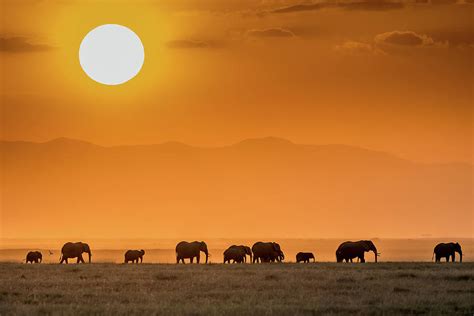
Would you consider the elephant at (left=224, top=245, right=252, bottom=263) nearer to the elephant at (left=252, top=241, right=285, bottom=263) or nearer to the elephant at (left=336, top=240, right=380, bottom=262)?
the elephant at (left=252, top=241, right=285, bottom=263)

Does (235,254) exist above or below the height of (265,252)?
below

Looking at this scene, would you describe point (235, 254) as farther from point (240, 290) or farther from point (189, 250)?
point (240, 290)

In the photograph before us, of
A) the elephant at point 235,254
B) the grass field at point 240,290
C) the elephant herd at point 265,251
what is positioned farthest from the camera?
the elephant at point 235,254

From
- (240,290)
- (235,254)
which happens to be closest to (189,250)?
(235,254)

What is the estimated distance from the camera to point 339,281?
4816cm

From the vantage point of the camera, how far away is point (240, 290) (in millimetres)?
44281

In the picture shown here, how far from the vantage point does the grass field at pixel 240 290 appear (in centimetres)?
3875

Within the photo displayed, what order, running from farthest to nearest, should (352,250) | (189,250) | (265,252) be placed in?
(189,250), (265,252), (352,250)

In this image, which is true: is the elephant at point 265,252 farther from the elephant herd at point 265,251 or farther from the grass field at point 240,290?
the grass field at point 240,290

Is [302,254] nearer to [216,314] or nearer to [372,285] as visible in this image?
[372,285]

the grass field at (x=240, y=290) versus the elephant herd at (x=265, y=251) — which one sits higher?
the elephant herd at (x=265, y=251)

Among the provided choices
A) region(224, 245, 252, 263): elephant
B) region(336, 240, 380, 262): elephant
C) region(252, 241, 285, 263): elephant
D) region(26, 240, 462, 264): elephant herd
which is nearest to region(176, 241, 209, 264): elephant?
region(26, 240, 462, 264): elephant herd

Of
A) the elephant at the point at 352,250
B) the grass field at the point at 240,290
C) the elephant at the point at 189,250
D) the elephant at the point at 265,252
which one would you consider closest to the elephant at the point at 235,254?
the elephant at the point at 265,252

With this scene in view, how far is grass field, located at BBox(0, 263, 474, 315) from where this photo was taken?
3875cm
